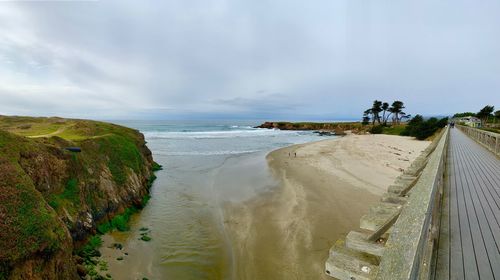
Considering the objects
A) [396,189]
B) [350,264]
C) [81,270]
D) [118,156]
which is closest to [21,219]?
[81,270]

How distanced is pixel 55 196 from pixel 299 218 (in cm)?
871

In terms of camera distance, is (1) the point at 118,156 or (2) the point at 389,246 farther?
(1) the point at 118,156

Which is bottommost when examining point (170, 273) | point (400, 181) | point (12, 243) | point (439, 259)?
point (170, 273)

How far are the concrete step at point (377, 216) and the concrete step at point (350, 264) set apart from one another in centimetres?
29

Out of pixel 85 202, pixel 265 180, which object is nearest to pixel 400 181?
pixel 85 202

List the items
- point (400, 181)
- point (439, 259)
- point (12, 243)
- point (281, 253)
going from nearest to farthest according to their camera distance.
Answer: point (439, 259)
point (400, 181)
point (12, 243)
point (281, 253)

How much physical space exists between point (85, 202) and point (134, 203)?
3.26m

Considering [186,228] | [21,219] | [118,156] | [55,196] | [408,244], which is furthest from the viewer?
[118,156]

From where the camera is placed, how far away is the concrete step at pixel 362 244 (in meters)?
1.88

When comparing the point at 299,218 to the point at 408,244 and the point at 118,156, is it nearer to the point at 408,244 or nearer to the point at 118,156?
the point at 408,244

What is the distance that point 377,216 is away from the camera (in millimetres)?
2387

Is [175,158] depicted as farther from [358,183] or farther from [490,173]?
[490,173]

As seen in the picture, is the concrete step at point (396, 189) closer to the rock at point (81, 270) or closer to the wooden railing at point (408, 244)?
the wooden railing at point (408, 244)

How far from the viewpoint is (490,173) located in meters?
7.61
